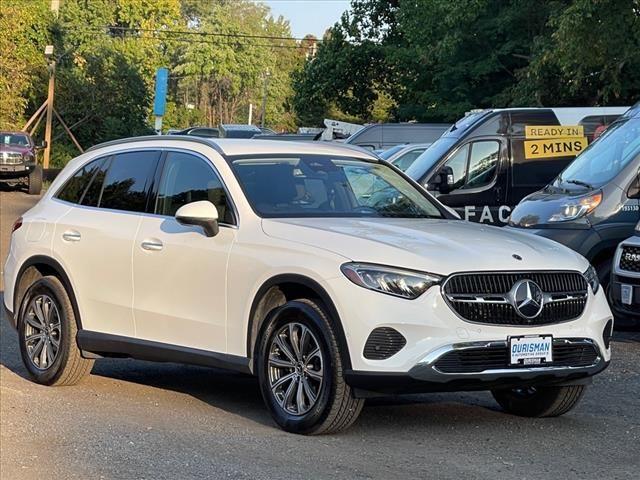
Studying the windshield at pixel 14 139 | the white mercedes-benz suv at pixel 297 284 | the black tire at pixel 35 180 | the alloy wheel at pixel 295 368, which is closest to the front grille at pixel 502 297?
the white mercedes-benz suv at pixel 297 284

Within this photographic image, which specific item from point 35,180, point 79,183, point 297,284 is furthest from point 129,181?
point 35,180

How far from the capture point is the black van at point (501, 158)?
49.8 ft

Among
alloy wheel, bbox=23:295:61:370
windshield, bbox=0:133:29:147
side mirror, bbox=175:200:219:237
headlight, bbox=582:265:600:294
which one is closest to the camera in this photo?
headlight, bbox=582:265:600:294

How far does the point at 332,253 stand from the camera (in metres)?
6.63

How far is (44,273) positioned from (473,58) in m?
29.6

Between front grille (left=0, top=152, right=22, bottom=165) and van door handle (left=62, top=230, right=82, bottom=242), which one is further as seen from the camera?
front grille (left=0, top=152, right=22, bottom=165)

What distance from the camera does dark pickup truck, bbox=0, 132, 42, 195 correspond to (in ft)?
111

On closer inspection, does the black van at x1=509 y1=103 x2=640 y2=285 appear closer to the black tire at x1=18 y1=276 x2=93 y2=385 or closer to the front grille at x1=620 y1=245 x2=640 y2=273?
the front grille at x1=620 y1=245 x2=640 y2=273

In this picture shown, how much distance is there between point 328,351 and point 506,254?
1141 millimetres

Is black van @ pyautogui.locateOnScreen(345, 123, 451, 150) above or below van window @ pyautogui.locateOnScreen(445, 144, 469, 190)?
below

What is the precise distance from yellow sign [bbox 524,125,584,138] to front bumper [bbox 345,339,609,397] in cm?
884

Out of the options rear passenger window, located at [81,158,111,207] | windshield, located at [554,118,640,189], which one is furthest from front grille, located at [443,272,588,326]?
windshield, located at [554,118,640,189]

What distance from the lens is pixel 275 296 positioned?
7070 millimetres

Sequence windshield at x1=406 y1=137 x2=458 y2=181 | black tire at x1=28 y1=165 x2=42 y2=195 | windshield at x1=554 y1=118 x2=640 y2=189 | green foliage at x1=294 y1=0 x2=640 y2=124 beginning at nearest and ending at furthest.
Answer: windshield at x1=554 y1=118 x2=640 y2=189
windshield at x1=406 y1=137 x2=458 y2=181
green foliage at x1=294 y1=0 x2=640 y2=124
black tire at x1=28 y1=165 x2=42 y2=195
